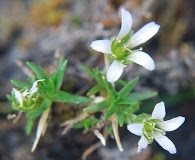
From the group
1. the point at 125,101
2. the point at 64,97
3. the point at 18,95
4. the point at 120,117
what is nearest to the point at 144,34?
the point at 125,101

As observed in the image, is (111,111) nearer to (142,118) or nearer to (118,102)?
(118,102)

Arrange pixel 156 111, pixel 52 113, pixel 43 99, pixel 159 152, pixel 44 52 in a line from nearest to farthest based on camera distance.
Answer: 1. pixel 156 111
2. pixel 43 99
3. pixel 52 113
4. pixel 159 152
5. pixel 44 52

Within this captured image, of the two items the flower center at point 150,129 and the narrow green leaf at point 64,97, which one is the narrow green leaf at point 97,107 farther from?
the flower center at point 150,129

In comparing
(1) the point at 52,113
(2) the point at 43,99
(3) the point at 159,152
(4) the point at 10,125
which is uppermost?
(2) the point at 43,99

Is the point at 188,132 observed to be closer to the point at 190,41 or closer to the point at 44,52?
the point at 190,41

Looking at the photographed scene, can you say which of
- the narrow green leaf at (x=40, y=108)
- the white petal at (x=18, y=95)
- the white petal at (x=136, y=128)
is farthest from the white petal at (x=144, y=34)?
the white petal at (x=18, y=95)

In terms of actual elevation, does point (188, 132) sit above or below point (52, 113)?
below

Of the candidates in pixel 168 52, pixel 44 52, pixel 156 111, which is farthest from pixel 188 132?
pixel 44 52
